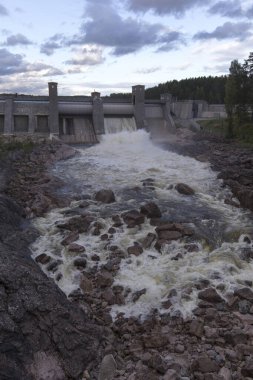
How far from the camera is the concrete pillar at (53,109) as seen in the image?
42013 millimetres

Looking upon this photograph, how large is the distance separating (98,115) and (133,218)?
27630mm

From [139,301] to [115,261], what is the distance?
262 centimetres

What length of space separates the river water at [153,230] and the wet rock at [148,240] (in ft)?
0.79

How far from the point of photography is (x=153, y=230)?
17.1 meters

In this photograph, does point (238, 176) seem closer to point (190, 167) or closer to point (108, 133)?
point (190, 167)

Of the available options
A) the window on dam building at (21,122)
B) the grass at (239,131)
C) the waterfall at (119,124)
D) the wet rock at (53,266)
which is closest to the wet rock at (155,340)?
the wet rock at (53,266)

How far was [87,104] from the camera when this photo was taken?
4456cm

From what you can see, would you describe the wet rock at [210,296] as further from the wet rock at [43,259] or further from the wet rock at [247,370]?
the wet rock at [43,259]

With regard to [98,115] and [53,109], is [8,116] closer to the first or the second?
[53,109]

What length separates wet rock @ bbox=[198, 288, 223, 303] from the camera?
38.8ft

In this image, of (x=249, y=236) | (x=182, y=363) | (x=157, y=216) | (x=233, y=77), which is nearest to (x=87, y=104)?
(x=233, y=77)

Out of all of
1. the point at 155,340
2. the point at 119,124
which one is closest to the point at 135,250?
the point at 155,340

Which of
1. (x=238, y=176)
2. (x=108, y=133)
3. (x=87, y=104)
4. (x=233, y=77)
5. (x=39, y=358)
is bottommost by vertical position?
(x=39, y=358)

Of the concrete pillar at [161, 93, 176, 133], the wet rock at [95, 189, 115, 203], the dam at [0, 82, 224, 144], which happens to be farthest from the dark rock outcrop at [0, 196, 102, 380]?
the concrete pillar at [161, 93, 176, 133]
